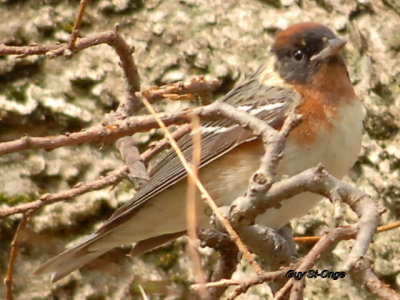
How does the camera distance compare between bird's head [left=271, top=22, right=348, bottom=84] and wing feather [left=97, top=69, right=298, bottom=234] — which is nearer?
wing feather [left=97, top=69, right=298, bottom=234]

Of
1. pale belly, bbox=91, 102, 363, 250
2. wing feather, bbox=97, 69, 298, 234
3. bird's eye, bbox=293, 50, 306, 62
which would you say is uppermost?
bird's eye, bbox=293, 50, 306, 62

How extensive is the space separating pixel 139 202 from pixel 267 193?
0.95 meters

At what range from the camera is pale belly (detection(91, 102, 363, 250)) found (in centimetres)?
232

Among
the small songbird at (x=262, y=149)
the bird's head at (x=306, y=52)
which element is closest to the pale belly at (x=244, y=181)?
the small songbird at (x=262, y=149)

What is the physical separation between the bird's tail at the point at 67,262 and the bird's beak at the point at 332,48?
809 millimetres

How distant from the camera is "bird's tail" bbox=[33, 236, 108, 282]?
2.41 m

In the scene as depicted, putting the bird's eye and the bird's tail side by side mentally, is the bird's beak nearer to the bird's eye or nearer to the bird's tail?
the bird's eye

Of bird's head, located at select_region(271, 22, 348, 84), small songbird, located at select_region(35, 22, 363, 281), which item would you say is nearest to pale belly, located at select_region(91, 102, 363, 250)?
small songbird, located at select_region(35, 22, 363, 281)

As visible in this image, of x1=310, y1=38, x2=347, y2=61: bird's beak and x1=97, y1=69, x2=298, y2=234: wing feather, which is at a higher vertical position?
x1=310, y1=38, x2=347, y2=61: bird's beak

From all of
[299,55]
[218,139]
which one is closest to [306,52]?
[299,55]

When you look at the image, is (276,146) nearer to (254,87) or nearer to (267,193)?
(267,193)

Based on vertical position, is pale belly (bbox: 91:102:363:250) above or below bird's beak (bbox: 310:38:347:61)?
below

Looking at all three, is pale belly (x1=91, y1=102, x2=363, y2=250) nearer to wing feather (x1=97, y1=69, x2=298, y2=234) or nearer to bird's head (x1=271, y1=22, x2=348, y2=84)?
wing feather (x1=97, y1=69, x2=298, y2=234)

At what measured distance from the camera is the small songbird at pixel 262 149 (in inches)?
92.7
